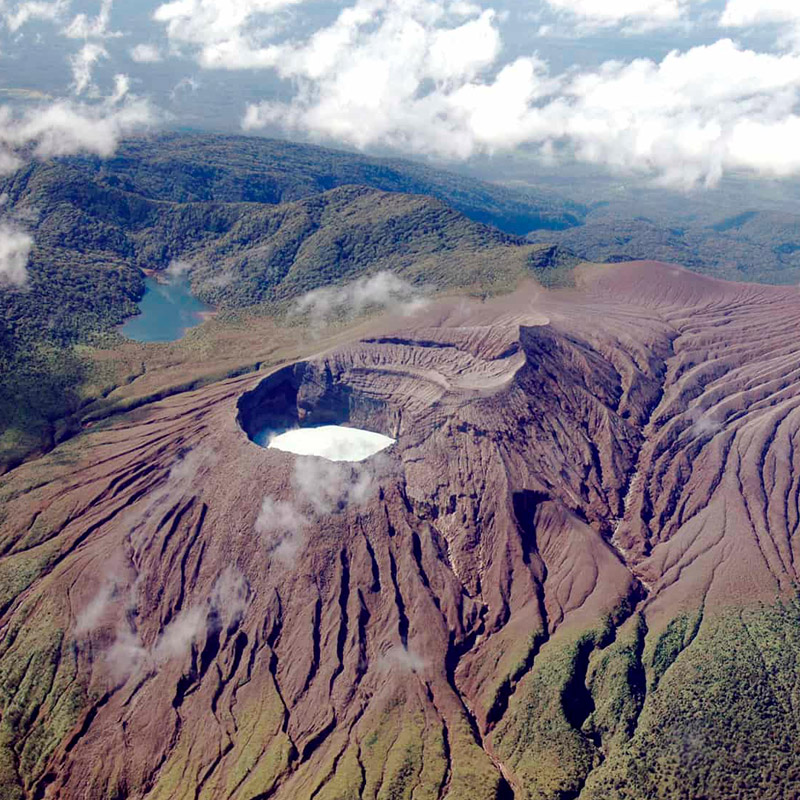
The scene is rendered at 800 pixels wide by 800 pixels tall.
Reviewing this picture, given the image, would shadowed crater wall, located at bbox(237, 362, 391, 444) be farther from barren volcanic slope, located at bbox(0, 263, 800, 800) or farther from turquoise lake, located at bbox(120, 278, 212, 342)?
turquoise lake, located at bbox(120, 278, 212, 342)

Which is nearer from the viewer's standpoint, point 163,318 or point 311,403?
point 311,403

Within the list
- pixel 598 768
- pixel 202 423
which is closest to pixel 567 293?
pixel 202 423

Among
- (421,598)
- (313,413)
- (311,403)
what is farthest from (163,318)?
(421,598)

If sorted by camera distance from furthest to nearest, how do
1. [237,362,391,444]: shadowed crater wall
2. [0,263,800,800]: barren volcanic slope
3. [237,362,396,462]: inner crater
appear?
[237,362,391,444]: shadowed crater wall → [237,362,396,462]: inner crater → [0,263,800,800]: barren volcanic slope

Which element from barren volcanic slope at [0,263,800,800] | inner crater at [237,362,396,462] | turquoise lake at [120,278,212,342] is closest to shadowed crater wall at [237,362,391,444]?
inner crater at [237,362,396,462]

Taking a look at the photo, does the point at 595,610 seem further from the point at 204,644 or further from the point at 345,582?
the point at 204,644

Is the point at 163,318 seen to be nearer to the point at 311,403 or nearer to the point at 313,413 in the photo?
the point at 311,403

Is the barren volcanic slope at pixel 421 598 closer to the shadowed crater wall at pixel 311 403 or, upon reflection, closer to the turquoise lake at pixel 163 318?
the shadowed crater wall at pixel 311 403
